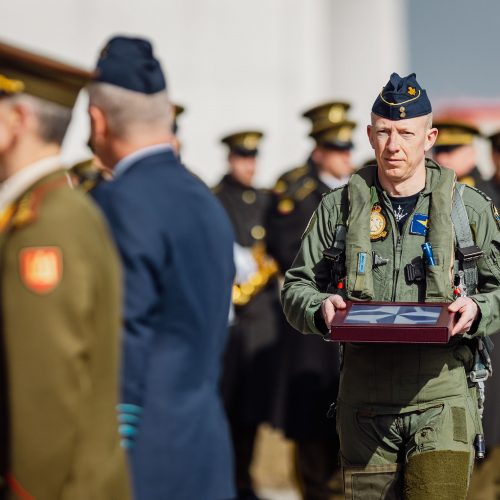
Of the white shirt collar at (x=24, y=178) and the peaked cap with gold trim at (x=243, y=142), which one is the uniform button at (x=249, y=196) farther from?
the white shirt collar at (x=24, y=178)

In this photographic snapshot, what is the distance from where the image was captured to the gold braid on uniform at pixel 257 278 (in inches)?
338

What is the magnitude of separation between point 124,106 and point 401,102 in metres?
1.31

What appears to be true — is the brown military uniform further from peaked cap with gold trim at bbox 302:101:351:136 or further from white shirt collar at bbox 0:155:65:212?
peaked cap with gold trim at bbox 302:101:351:136

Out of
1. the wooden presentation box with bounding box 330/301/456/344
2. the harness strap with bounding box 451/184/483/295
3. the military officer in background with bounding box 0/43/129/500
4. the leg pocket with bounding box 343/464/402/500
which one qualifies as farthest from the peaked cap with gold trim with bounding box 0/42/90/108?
the leg pocket with bounding box 343/464/402/500

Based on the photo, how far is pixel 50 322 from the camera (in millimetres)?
3189

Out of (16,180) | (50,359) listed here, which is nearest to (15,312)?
(50,359)

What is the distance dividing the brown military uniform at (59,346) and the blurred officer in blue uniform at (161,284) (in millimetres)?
237

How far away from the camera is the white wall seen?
43.6 feet

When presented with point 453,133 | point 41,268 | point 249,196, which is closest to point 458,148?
point 453,133

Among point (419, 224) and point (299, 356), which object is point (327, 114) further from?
point (419, 224)

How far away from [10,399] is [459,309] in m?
1.77

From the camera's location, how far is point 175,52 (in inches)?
537

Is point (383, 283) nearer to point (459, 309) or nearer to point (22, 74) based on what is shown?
point (459, 309)

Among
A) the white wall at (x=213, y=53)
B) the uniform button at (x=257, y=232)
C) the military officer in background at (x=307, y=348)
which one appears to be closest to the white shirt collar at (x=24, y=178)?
the military officer in background at (x=307, y=348)
